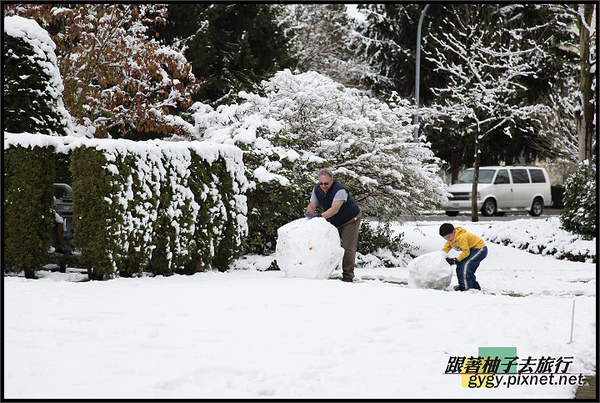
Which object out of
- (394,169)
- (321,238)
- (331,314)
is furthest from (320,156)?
(331,314)

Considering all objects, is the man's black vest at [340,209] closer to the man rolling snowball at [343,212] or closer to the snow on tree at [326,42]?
the man rolling snowball at [343,212]

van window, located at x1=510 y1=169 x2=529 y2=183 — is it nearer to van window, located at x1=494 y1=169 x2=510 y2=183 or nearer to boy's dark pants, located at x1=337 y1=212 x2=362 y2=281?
van window, located at x1=494 y1=169 x2=510 y2=183

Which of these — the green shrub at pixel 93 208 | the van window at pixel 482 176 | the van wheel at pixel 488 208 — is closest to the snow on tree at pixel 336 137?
the green shrub at pixel 93 208

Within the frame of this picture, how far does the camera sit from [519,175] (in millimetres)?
22453

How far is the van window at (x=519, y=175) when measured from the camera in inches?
878

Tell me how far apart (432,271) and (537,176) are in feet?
56.7

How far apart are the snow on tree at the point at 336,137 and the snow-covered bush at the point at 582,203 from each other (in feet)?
9.49

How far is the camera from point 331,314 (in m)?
5.29

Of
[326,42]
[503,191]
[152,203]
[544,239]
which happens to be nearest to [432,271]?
[152,203]

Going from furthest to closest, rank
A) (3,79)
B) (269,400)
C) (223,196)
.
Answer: (223,196) → (3,79) → (269,400)

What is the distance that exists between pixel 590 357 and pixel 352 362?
6.54 feet

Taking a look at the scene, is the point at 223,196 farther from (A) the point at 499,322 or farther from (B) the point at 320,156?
(A) the point at 499,322

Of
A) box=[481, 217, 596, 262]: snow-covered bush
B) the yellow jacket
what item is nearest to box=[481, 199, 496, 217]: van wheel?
box=[481, 217, 596, 262]: snow-covered bush

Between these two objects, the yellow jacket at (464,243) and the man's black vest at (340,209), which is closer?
the yellow jacket at (464,243)
